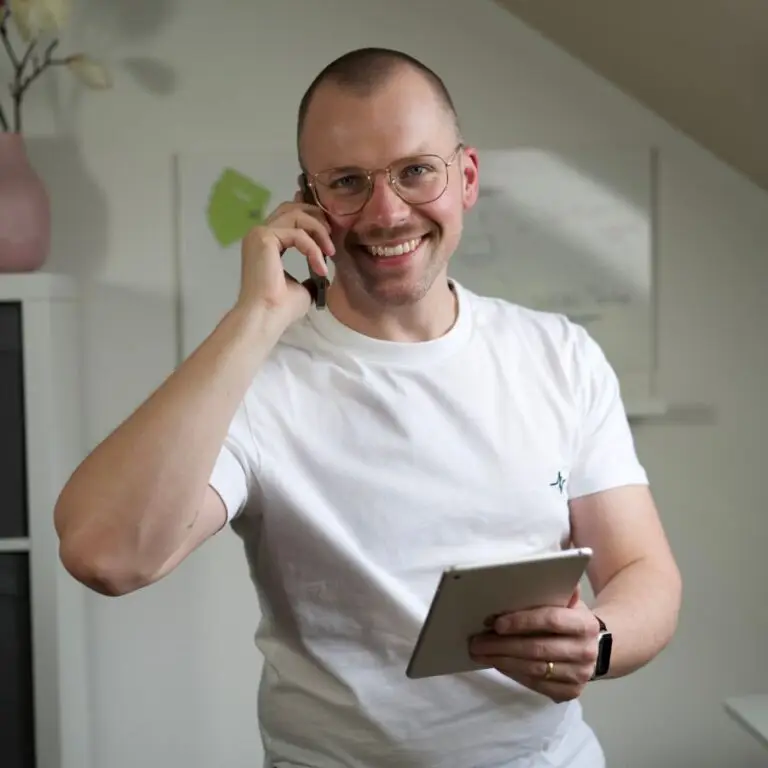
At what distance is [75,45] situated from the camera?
218cm

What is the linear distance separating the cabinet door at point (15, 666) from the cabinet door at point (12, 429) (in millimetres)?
77

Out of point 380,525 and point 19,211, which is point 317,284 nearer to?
point 380,525

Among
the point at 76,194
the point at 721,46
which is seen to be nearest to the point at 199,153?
the point at 76,194

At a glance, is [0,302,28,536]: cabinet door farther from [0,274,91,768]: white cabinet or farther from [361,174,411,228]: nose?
[361,174,411,228]: nose

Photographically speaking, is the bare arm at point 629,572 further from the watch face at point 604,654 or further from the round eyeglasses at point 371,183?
the round eyeglasses at point 371,183

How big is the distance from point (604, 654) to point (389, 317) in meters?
0.53

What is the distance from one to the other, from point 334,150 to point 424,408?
0.37 meters

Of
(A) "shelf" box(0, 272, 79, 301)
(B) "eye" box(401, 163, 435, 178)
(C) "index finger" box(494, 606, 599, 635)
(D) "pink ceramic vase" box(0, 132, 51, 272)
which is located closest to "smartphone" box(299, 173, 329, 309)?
(B) "eye" box(401, 163, 435, 178)

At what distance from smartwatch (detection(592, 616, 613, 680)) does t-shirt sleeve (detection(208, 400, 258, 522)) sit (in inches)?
18.6

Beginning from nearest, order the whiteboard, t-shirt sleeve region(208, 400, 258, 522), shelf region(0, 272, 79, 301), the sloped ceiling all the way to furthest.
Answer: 1. t-shirt sleeve region(208, 400, 258, 522)
2. the sloped ceiling
3. shelf region(0, 272, 79, 301)
4. the whiteboard

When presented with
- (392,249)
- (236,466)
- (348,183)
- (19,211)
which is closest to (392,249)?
(392,249)

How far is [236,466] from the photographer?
1.20 m

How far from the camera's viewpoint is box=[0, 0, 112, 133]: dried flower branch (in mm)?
1870

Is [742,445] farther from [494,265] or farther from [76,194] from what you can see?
[76,194]
